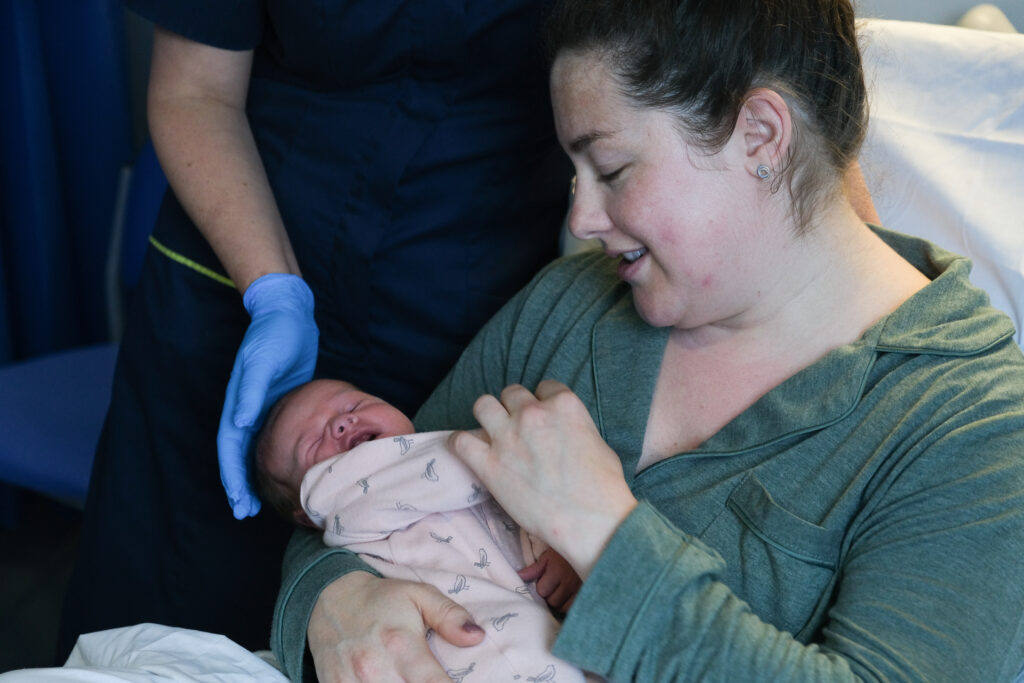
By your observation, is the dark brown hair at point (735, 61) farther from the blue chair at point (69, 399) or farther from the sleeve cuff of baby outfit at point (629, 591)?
the blue chair at point (69, 399)

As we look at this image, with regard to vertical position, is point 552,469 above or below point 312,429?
above

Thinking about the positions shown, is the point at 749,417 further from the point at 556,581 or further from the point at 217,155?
the point at 217,155

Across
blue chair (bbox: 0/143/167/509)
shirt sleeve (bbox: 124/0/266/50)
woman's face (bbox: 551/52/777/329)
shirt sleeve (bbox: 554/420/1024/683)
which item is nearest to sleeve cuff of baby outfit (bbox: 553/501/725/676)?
shirt sleeve (bbox: 554/420/1024/683)

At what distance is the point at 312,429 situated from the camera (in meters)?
1.47

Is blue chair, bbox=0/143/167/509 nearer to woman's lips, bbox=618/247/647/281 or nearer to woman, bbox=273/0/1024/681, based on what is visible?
woman, bbox=273/0/1024/681

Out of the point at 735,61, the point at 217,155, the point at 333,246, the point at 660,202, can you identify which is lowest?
the point at 333,246

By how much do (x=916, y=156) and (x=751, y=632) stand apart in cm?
93

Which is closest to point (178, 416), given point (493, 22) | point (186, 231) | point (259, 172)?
point (186, 231)

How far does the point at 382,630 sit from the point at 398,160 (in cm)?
71

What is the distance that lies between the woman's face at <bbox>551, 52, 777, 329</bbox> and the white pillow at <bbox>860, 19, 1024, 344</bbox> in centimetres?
50

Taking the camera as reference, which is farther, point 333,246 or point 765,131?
point 333,246

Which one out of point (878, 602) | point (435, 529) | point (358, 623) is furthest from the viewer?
point (435, 529)

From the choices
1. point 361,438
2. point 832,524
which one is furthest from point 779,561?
point 361,438

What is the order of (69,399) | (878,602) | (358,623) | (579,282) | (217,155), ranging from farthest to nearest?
(69,399) < (217,155) < (579,282) < (358,623) < (878,602)
